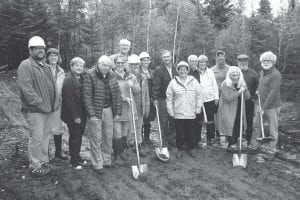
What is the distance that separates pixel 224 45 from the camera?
97.3 ft

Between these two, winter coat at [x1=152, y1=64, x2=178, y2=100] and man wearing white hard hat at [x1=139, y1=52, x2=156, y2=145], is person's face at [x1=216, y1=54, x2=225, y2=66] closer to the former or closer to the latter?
winter coat at [x1=152, y1=64, x2=178, y2=100]

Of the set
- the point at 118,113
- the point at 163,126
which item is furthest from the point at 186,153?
the point at 118,113

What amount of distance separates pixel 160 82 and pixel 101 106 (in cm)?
184

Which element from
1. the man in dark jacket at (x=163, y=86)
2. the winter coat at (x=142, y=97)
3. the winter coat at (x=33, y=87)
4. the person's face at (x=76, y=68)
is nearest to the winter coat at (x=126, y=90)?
the winter coat at (x=142, y=97)

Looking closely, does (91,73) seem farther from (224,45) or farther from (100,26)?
(100,26)

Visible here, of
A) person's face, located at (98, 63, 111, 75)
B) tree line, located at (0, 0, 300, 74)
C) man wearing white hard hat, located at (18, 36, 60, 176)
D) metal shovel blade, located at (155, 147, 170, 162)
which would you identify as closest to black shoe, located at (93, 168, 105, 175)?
man wearing white hard hat, located at (18, 36, 60, 176)

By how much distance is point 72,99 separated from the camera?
560cm

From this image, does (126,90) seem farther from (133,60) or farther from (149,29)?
(149,29)

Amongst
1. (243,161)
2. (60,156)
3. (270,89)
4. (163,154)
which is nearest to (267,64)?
(270,89)

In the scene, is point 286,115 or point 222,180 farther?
point 286,115

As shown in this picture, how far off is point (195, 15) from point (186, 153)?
2807 cm

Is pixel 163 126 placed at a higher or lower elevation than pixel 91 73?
lower

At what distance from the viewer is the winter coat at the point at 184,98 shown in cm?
677

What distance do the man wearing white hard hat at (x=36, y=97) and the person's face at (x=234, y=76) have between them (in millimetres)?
3702
